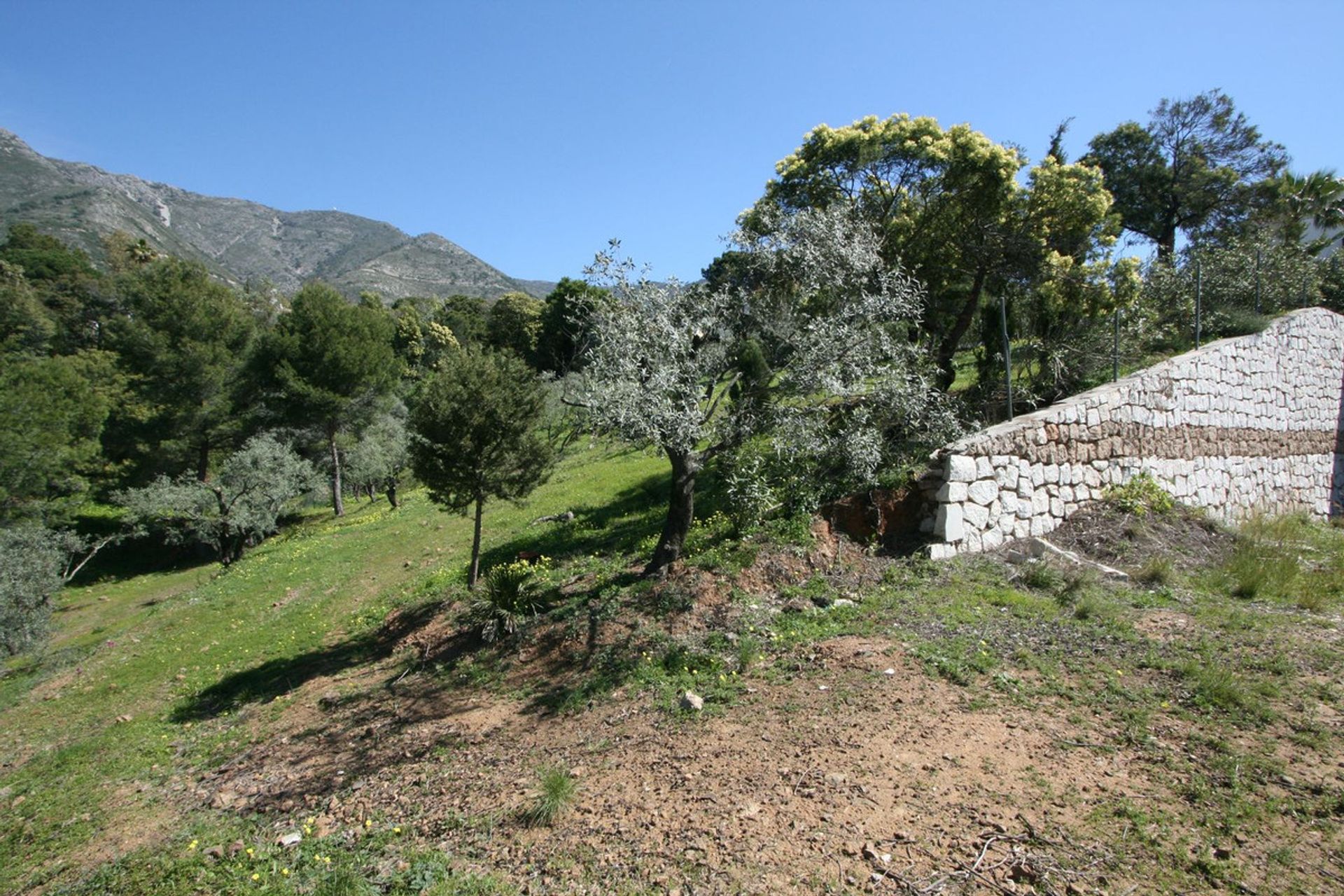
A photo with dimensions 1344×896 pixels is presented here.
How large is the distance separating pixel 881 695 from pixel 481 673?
4.68 meters

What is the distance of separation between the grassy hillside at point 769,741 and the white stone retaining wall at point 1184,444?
0.81 m

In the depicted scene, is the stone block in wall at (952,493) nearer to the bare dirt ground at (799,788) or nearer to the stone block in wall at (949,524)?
the stone block in wall at (949,524)

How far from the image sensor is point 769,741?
507cm

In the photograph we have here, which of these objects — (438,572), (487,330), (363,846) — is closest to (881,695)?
(363,846)

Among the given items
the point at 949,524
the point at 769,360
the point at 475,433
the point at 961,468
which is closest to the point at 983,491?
the point at 961,468

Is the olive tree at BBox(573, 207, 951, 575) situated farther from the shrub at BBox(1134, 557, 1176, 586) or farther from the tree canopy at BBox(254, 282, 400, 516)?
the tree canopy at BBox(254, 282, 400, 516)

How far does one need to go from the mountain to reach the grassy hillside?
79.8 metres

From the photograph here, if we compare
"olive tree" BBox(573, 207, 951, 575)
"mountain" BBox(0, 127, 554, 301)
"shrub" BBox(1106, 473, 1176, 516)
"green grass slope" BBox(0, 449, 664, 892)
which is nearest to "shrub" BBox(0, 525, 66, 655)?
"green grass slope" BBox(0, 449, 664, 892)

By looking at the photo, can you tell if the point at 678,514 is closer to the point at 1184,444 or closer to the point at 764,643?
the point at 764,643

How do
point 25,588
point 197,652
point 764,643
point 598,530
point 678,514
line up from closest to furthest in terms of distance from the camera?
point 764,643
point 678,514
point 598,530
point 197,652
point 25,588

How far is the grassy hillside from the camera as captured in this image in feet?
12.7

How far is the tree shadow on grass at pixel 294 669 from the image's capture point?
31.3 feet

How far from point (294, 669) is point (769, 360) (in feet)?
29.4

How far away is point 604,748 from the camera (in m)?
5.41
